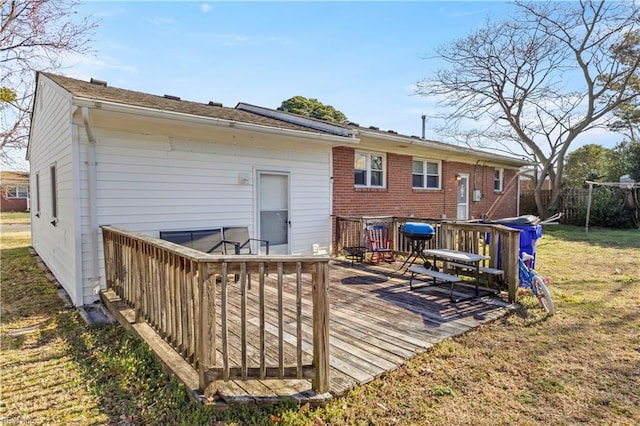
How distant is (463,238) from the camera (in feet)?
19.5

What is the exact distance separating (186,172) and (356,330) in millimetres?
4111

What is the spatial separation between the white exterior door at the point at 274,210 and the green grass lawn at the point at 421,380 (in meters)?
3.65

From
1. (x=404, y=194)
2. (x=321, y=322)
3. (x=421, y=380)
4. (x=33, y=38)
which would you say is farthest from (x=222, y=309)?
(x=33, y=38)

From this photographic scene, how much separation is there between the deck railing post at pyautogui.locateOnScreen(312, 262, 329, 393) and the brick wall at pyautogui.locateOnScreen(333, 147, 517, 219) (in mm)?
6214

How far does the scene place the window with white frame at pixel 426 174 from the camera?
11.3 m

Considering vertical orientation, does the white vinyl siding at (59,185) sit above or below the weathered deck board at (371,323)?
above

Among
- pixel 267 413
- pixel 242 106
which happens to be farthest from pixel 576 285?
pixel 242 106

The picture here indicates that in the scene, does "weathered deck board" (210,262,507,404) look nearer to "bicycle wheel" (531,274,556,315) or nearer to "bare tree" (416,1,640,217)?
"bicycle wheel" (531,274,556,315)

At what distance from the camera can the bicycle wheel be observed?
180 inches

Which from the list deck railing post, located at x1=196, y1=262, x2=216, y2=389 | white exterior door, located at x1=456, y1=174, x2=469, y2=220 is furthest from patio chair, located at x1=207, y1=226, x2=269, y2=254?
white exterior door, located at x1=456, y1=174, x2=469, y2=220

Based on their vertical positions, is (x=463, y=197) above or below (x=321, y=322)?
above

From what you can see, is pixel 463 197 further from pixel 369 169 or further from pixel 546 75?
pixel 546 75

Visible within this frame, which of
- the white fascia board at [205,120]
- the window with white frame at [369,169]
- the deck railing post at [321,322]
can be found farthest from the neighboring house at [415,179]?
the deck railing post at [321,322]

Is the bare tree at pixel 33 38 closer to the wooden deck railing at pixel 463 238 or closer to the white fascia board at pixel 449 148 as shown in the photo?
the white fascia board at pixel 449 148
